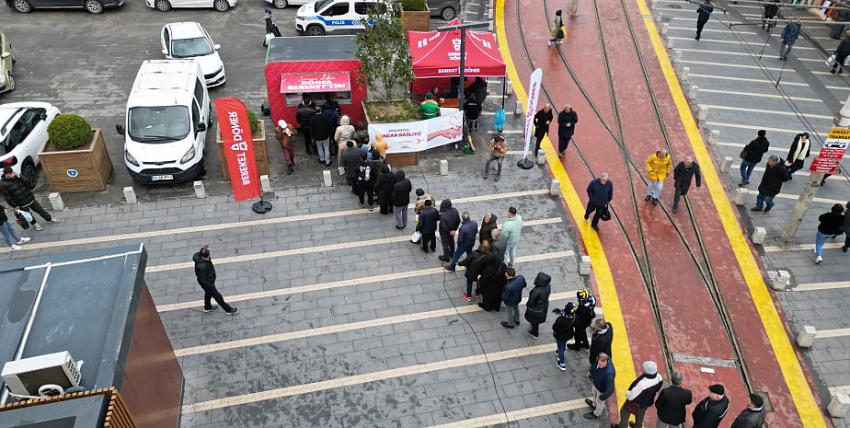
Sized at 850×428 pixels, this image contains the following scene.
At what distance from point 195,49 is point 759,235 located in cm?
1711

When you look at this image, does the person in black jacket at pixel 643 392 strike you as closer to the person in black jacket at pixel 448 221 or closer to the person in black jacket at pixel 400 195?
the person in black jacket at pixel 448 221

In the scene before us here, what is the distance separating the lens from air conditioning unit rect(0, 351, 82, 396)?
631 centimetres

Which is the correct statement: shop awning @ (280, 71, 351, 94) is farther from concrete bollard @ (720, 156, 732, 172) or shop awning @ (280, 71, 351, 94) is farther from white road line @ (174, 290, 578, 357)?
concrete bollard @ (720, 156, 732, 172)

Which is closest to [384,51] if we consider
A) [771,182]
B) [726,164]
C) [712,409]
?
[726,164]

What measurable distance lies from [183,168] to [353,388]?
7446 mm

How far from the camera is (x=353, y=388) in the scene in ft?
34.1

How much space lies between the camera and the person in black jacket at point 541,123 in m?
15.9

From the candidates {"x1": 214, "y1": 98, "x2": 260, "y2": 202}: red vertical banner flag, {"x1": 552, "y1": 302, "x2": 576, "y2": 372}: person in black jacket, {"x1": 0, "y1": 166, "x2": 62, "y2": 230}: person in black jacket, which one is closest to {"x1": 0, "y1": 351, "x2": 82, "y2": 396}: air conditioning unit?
{"x1": 552, "y1": 302, "x2": 576, "y2": 372}: person in black jacket

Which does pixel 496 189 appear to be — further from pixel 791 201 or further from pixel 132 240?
pixel 132 240

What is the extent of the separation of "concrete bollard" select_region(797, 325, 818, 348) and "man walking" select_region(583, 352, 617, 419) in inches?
172

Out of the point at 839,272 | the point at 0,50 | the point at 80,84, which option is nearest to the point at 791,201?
the point at 839,272

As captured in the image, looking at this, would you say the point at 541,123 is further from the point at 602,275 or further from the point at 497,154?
the point at 602,275

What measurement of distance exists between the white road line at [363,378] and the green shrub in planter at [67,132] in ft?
25.4

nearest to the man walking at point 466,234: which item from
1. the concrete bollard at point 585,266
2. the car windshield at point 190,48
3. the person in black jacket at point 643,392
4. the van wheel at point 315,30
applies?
the concrete bollard at point 585,266
